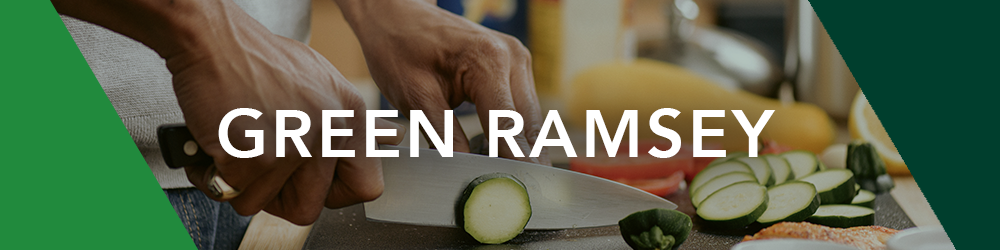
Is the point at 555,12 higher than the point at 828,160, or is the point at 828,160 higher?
the point at 555,12

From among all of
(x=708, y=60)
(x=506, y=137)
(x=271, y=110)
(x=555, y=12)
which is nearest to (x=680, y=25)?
(x=708, y=60)

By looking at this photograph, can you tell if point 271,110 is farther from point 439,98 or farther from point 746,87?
point 746,87

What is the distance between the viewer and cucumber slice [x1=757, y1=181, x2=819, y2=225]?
529 millimetres

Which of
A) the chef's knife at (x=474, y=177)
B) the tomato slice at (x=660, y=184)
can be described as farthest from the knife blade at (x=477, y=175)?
the tomato slice at (x=660, y=184)

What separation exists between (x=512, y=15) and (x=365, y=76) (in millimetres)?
152

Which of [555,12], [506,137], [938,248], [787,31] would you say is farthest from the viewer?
[787,31]

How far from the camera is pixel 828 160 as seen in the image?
82 cm

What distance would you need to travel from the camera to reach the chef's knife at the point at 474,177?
532 millimetres

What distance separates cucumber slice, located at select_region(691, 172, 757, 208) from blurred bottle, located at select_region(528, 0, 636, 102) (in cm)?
16

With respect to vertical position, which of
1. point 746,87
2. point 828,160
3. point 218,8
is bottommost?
point 828,160

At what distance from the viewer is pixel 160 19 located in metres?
0.42

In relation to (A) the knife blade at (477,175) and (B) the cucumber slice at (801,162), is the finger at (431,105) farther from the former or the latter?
(B) the cucumber slice at (801,162)

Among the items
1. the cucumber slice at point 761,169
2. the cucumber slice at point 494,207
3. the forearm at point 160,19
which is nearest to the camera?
the forearm at point 160,19

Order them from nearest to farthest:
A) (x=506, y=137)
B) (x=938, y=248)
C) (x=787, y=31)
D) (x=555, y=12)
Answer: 1. (x=938, y=248)
2. (x=506, y=137)
3. (x=555, y=12)
4. (x=787, y=31)
